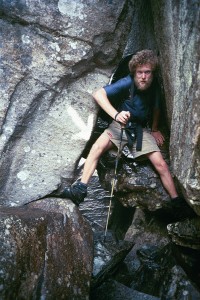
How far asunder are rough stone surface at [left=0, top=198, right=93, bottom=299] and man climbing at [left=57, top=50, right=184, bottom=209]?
0.68 m

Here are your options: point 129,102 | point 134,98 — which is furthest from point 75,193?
point 134,98

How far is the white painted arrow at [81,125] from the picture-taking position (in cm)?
607

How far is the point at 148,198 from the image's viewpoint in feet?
20.0

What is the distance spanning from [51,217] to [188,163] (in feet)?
6.91

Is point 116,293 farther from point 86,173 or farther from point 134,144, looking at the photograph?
point 134,144

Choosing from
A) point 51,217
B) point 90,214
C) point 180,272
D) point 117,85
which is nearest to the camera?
point 51,217

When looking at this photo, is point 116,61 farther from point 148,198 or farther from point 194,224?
point 194,224

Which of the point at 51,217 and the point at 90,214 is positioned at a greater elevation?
the point at 51,217

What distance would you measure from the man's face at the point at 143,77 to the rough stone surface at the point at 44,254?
2.45m

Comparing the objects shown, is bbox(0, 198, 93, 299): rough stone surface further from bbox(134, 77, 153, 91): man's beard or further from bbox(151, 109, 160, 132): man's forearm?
bbox(134, 77, 153, 91): man's beard

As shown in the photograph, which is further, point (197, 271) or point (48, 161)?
point (48, 161)

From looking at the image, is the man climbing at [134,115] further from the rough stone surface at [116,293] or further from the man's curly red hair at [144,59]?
the rough stone surface at [116,293]

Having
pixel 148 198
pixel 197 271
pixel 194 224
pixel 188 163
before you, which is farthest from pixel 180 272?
pixel 188 163

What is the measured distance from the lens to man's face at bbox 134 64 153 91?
18.8 feet
